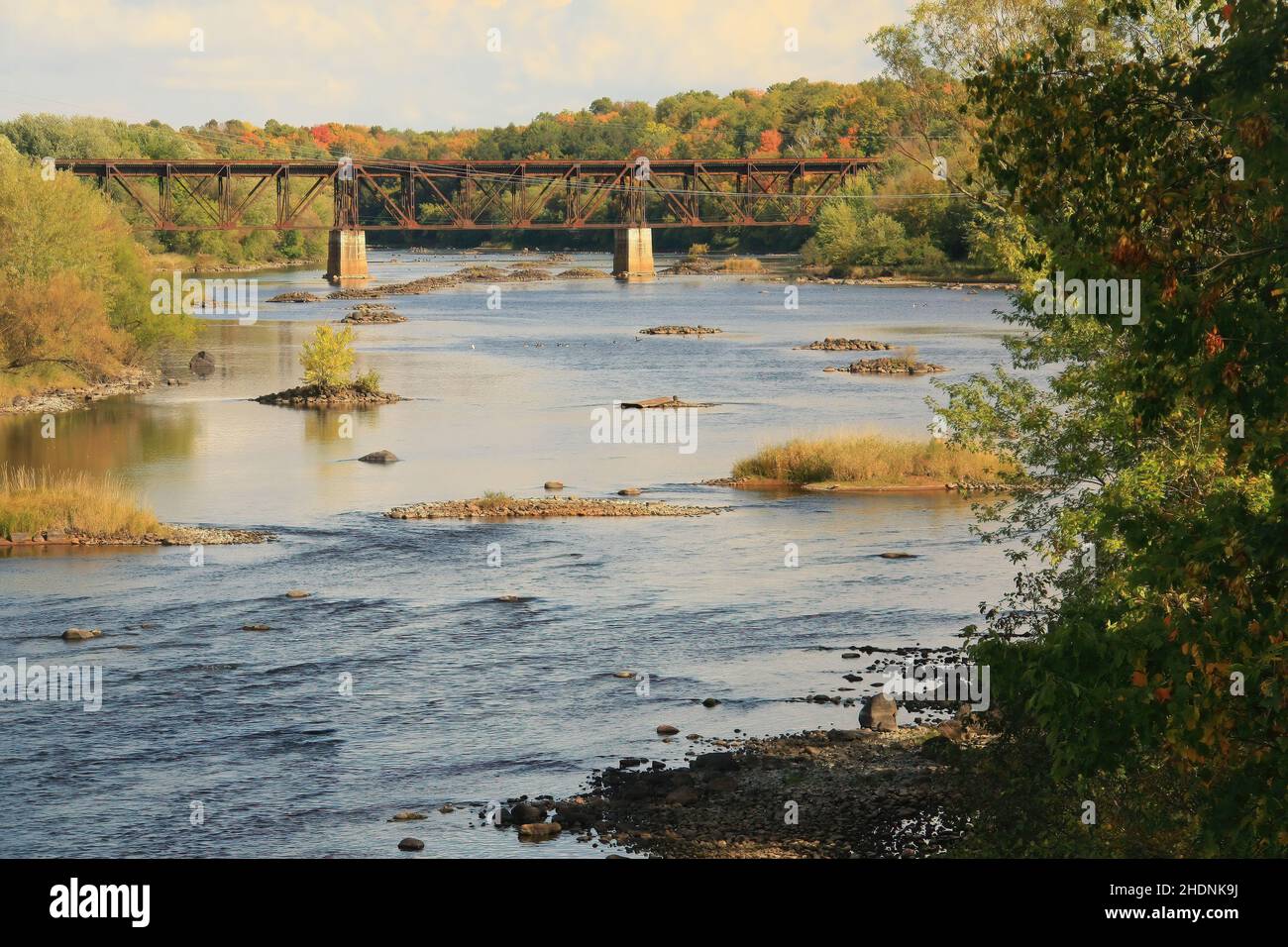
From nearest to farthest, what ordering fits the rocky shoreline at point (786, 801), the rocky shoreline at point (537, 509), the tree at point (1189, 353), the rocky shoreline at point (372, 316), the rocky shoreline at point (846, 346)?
the tree at point (1189, 353)
the rocky shoreline at point (786, 801)
the rocky shoreline at point (537, 509)
the rocky shoreline at point (846, 346)
the rocky shoreline at point (372, 316)

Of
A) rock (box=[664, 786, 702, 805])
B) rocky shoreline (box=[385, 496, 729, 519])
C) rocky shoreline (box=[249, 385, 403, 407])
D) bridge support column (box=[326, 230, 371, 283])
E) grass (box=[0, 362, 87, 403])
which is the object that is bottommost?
rock (box=[664, 786, 702, 805])

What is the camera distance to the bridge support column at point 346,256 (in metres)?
168

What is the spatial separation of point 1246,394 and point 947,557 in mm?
26959

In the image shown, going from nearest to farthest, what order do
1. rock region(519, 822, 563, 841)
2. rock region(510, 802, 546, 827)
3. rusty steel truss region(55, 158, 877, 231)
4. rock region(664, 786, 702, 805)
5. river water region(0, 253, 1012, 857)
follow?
1. rock region(519, 822, 563, 841)
2. rock region(510, 802, 546, 827)
3. rock region(664, 786, 702, 805)
4. river water region(0, 253, 1012, 857)
5. rusty steel truss region(55, 158, 877, 231)

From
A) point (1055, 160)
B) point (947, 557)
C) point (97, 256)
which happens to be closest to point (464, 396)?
point (97, 256)

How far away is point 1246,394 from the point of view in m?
13.3

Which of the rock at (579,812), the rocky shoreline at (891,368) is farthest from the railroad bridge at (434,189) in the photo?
the rock at (579,812)

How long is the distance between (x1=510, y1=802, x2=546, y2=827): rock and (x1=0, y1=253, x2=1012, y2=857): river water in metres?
0.60

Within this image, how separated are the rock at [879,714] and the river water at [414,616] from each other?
62 cm

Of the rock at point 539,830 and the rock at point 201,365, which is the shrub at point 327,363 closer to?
the rock at point 201,365

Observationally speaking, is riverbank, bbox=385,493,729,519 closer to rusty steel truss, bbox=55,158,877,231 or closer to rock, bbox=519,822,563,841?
Answer: rock, bbox=519,822,563,841

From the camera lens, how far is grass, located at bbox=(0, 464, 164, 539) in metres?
42.5

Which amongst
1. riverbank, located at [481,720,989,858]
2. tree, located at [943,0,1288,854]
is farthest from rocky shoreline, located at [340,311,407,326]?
tree, located at [943,0,1288,854]
